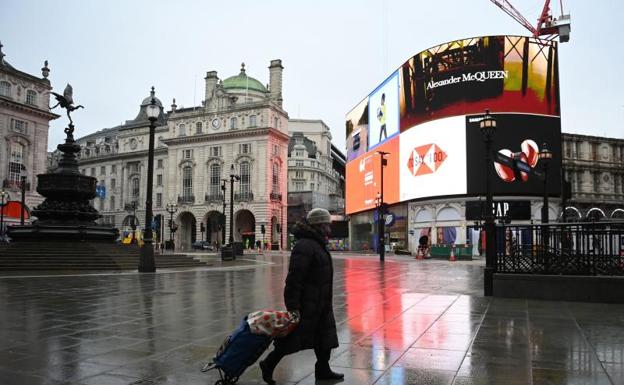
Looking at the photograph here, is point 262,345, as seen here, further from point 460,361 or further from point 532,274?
point 532,274

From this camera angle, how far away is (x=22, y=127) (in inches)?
2333

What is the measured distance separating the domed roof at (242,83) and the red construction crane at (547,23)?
38.8m

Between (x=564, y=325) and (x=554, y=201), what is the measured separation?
47.4m

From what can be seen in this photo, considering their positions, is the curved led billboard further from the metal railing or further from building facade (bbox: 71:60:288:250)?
the metal railing

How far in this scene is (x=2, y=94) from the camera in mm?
56594

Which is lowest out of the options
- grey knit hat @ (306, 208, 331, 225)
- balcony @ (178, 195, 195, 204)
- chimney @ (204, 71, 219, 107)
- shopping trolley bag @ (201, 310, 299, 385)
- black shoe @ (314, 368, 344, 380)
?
black shoe @ (314, 368, 344, 380)

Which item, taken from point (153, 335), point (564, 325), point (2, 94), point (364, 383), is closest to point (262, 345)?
point (364, 383)

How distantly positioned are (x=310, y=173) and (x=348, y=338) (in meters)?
90.9

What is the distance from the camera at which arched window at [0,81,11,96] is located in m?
56.7

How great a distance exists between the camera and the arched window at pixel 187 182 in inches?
2980

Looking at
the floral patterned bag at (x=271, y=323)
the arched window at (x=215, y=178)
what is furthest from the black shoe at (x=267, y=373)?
the arched window at (x=215, y=178)

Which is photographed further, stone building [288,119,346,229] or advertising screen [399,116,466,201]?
stone building [288,119,346,229]

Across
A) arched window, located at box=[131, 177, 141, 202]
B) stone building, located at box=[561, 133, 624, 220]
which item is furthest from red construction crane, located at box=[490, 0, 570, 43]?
arched window, located at box=[131, 177, 141, 202]

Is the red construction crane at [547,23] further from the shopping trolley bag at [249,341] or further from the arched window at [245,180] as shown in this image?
the shopping trolley bag at [249,341]
